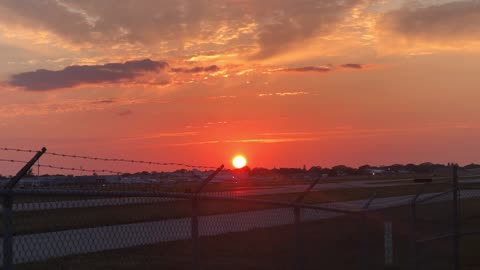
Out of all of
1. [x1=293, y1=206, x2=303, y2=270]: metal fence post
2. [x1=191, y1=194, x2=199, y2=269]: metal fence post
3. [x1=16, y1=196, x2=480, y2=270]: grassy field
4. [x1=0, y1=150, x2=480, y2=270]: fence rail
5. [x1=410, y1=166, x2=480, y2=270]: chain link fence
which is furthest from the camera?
[x1=410, y1=166, x2=480, y2=270]: chain link fence

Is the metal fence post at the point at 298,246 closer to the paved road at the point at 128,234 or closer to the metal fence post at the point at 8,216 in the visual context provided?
the metal fence post at the point at 8,216

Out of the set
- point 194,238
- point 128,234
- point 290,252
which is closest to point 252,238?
point 290,252

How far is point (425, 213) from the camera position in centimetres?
2409

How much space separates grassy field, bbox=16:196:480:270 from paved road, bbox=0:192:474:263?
24.2 inches

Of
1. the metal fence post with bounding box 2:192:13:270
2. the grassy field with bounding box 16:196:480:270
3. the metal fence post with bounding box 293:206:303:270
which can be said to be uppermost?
the metal fence post with bounding box 2:192:13:270

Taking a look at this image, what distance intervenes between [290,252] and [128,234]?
6374mm

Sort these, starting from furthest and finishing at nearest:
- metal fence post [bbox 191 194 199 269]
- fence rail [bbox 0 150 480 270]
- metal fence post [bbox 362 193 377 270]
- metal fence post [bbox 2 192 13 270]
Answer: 1. metal fence post [bbox 362 193 377 270]
2. fence rail [bbox 0 150 480 270]
3. metal fence post [bbox 191 194 199 269]
4. metal fence post [bbox 2 192 13 270]

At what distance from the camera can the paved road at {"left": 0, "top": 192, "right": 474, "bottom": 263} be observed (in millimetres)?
18578

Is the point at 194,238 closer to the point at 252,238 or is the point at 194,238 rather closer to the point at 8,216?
the point at 8,216

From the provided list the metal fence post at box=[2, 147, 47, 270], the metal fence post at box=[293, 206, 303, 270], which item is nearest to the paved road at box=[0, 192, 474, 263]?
the metal fence post at box=[293, 206, 303, 270]

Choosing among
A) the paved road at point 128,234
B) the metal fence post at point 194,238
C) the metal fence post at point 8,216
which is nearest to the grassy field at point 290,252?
the paved road at point 128,234

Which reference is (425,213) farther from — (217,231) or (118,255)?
(118,255)

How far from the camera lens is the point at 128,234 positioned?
21.3m

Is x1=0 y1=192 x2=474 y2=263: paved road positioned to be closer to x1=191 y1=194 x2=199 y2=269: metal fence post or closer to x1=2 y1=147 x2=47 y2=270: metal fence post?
x1=191 y1=194 x2=199 y2=269: metal fence post
